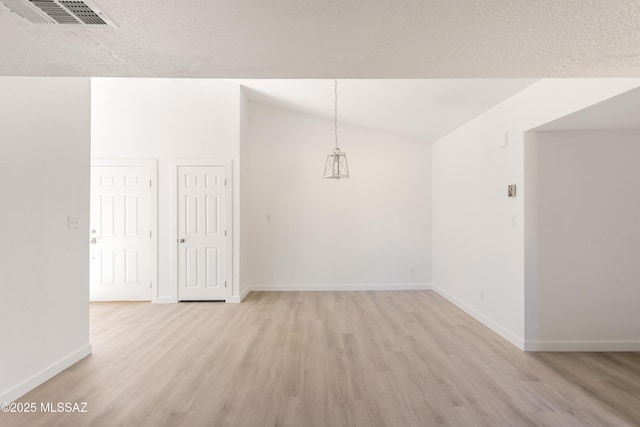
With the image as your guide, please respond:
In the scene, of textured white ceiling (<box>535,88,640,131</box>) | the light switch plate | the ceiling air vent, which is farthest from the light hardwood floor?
the ceiling air vent

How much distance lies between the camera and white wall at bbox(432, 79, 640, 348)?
2891 millimetres

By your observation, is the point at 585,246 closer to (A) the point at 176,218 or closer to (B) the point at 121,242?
(A) the point at 176,218

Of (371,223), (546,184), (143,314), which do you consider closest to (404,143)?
(371,223)

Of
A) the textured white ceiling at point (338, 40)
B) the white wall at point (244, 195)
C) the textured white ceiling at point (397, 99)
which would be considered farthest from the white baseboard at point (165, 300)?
the textured white ceiling at point (338, 40)

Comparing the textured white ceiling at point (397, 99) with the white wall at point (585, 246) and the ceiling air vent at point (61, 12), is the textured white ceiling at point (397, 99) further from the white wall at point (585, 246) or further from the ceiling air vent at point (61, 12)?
the ceiling air vent at point (61, 12)

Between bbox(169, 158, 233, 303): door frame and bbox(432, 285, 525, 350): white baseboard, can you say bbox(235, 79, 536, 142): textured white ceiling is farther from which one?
bbox(432, 285, 525, 350): white baseboard

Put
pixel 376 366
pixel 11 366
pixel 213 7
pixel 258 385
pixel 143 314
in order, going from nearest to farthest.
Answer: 1. pixel 213 7
2. pixel 11 366
3. pixel 258 385
4. pixel 376 366
5. pixel 143 314

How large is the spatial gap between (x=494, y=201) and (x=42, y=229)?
4440 mm

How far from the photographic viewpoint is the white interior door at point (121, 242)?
5.16 meters

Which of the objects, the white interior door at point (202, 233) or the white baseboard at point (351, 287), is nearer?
the white interior door at point (202, 233)

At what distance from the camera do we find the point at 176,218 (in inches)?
202

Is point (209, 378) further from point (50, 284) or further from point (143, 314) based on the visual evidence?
point (143, 314)

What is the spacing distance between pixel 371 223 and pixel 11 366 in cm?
489

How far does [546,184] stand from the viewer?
3.28 m
